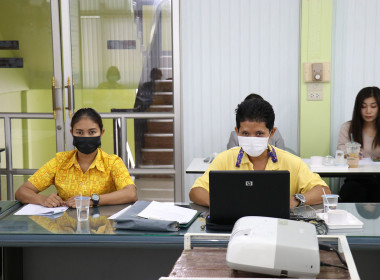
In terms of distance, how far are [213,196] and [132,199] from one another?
80cm

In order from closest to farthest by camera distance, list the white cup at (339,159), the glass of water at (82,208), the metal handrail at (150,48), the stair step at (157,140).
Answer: the glass of water at (82,208), the white cup at (339,159), the metal handrail at (150,48), the stair step at (157,140)

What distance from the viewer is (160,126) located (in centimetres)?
530

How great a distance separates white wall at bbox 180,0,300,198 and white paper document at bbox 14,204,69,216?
2836mm

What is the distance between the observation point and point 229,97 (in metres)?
5.38

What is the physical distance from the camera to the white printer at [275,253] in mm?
1438

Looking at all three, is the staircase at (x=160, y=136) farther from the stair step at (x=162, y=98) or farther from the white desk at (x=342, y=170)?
the white desk at (x=342, y=170)

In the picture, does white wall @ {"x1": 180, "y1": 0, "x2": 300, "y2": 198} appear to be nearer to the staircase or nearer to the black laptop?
the staircase

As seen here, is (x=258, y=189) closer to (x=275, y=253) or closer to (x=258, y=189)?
(x=258, y=189)

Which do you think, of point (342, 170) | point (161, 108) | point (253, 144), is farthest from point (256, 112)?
point (161, 108)

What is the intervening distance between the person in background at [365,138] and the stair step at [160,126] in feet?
5.43

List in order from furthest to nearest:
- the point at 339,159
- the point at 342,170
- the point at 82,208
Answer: the point at 339,159, the point at 342,170, the point at 82,208

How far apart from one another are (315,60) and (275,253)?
4.04 m

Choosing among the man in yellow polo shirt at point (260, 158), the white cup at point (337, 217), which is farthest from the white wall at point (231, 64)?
the white cup at point (337, 217)

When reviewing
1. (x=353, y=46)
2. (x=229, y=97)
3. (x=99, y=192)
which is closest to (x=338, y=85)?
(x=353, y=46)
